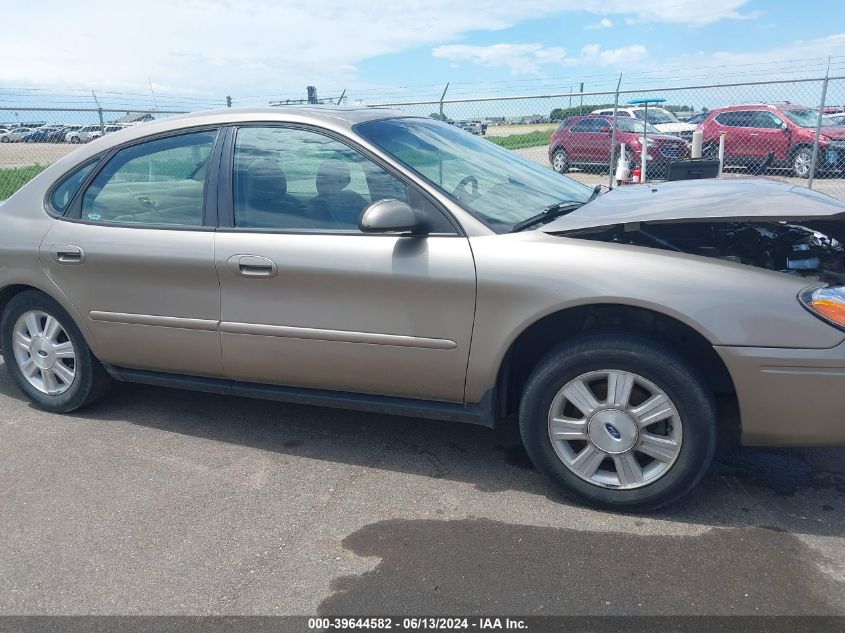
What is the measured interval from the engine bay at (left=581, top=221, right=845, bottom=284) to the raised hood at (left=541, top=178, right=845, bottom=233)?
70 mm

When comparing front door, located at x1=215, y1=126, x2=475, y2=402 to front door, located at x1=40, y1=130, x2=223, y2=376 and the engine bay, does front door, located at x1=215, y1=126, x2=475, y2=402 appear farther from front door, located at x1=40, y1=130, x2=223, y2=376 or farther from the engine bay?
the engine bay

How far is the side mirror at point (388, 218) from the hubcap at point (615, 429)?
942 mm

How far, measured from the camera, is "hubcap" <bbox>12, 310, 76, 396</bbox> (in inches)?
165

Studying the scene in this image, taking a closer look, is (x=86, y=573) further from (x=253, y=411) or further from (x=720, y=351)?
(x=720, y=351)

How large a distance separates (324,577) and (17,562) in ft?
3.99

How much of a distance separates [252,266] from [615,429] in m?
1.77

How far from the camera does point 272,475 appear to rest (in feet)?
11.6

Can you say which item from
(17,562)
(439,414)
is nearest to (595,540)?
(439,414)

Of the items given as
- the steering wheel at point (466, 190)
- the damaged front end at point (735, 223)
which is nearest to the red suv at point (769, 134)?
the damaged front end at point (735, 223)

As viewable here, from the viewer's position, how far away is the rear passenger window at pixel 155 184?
373cm

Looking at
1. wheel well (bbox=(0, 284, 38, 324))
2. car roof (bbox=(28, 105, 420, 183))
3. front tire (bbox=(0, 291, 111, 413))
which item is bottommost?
front tire (bbox=(0, 291, 111, 413))

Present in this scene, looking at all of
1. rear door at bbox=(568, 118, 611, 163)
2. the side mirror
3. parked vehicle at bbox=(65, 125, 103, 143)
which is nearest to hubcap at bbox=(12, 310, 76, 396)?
the side mirror

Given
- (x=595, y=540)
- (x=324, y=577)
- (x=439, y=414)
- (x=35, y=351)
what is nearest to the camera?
(x=324, y=577)

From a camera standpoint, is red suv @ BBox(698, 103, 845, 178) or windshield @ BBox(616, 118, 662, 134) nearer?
red suv @ BBox(698, 103, 845, 178)
